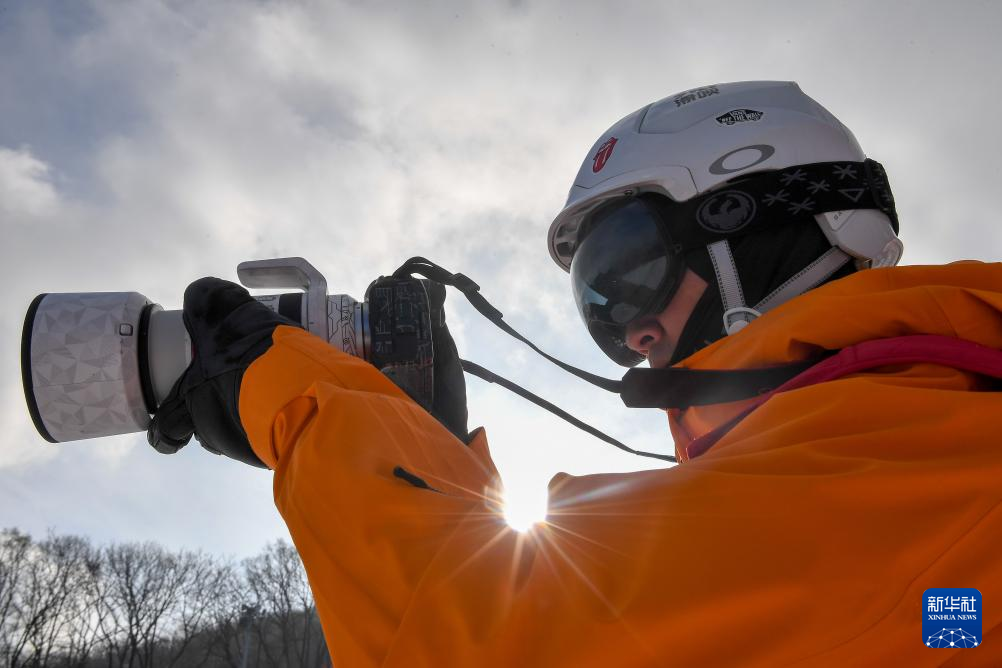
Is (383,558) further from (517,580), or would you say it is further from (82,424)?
(82,424)

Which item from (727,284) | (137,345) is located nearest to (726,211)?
(727,284)

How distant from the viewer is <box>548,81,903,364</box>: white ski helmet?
6.00 ft

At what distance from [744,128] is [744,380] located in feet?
3.55

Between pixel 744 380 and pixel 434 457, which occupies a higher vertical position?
pixel 744 380

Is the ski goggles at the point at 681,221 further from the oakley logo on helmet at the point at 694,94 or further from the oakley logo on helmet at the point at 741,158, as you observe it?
the oakley logo on helmet at the point at 694,94

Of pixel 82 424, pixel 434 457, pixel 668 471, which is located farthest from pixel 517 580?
pixel 82 424

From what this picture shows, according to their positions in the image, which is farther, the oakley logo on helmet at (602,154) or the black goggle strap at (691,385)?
the oakley logo on helmet at (602,154)

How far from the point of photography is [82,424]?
195cm

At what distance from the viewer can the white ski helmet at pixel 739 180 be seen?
6.00 ft

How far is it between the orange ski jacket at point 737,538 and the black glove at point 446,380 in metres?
0.94

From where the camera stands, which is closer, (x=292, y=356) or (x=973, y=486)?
(x=973, y=486)
